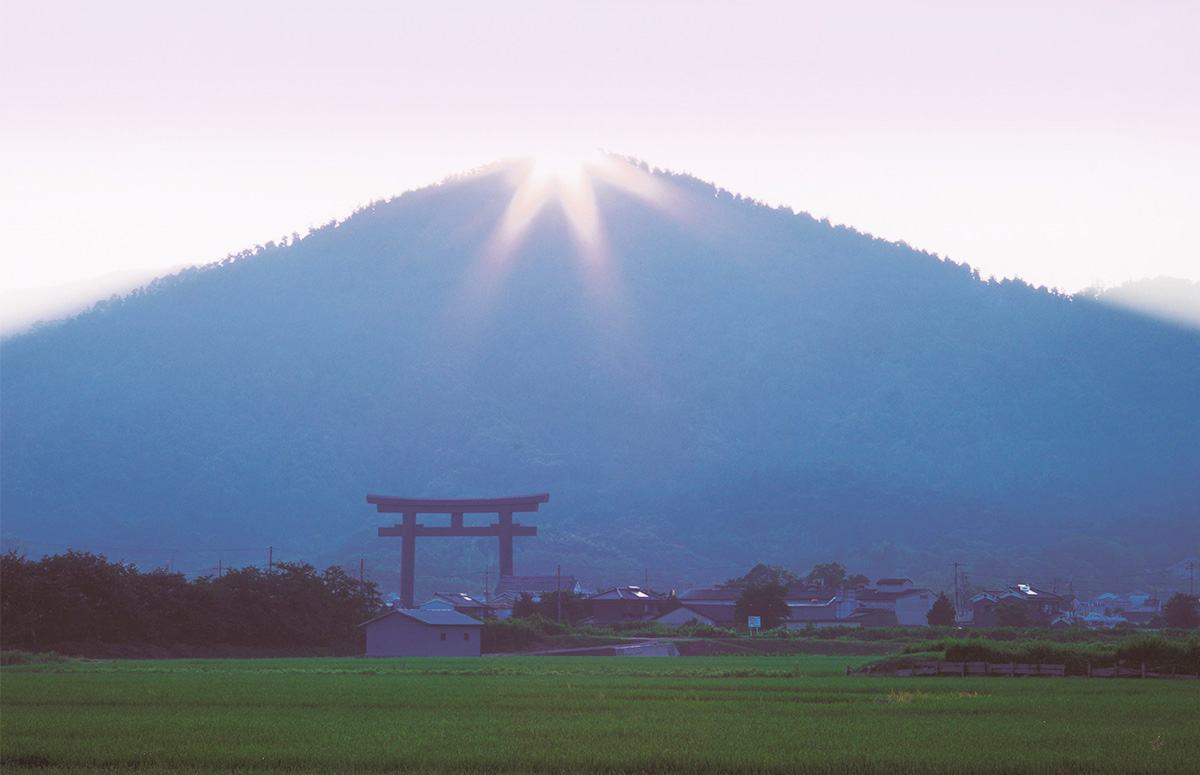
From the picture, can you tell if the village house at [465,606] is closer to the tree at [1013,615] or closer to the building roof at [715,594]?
the building roof at [715,594]

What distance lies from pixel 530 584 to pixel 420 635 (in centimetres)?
4237

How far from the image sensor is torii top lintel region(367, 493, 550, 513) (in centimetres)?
8875

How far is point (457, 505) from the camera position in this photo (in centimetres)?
9150

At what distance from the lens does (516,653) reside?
186 ft

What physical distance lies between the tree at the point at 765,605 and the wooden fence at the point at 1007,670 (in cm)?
3900

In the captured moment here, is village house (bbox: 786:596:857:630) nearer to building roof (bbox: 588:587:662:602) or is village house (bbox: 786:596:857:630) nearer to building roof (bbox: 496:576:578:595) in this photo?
building roof (bbox: 588:587:662:602)

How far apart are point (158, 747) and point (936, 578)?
404 ft

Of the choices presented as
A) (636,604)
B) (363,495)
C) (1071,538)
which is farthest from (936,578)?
(363,495)

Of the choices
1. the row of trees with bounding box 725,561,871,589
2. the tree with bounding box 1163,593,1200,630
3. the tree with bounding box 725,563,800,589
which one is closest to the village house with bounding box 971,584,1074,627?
the tree with bounding box 1163,593,1200,630

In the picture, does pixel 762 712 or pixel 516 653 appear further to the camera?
pixel 516 653

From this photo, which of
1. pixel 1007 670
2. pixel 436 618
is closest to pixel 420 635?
pixel 436 618

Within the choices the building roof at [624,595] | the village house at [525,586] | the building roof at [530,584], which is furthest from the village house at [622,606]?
the building roof at [530,584]

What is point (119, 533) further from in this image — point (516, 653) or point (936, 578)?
point (516, 653)

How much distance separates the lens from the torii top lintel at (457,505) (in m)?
88.8
